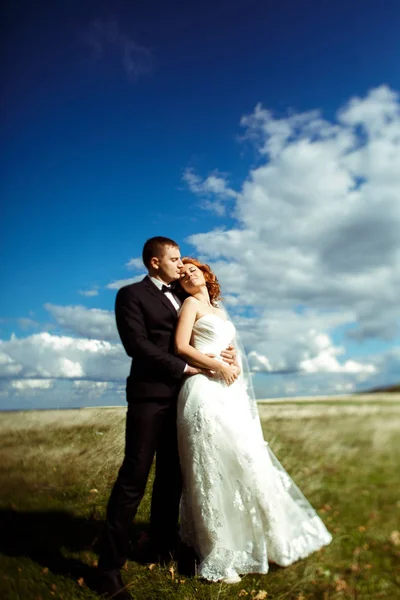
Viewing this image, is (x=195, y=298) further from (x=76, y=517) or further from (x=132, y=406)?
(x=76, y=517)

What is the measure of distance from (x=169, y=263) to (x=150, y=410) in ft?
4.85

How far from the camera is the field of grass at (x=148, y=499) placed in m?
4.20

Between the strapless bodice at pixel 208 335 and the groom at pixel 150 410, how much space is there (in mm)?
141

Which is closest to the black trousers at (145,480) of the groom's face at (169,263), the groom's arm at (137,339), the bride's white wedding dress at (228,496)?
the bride's white wedding dress at (228,496)

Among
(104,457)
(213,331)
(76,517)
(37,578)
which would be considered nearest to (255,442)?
(213,331)

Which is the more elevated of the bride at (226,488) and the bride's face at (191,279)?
the bride's face at (191,279)

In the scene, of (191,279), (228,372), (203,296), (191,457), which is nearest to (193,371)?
(228,372)

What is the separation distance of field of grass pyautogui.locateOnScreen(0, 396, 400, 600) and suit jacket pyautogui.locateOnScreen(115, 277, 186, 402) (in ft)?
6.00

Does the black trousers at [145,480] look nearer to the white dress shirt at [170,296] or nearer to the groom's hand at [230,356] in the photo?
the groom's hand at [230,356]

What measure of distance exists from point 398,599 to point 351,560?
84 centimetres

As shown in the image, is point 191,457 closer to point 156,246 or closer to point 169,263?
point 169,263

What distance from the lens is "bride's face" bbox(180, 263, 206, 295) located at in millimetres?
4902

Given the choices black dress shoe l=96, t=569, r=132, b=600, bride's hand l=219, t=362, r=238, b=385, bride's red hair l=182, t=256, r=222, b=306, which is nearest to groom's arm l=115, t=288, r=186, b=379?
bride's hand l=219, t=362, r=238, b=385

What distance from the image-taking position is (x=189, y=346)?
4.45 metres
